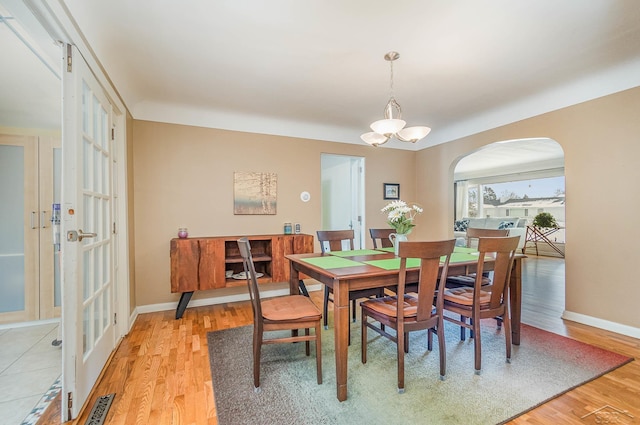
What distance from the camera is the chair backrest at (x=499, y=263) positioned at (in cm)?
194

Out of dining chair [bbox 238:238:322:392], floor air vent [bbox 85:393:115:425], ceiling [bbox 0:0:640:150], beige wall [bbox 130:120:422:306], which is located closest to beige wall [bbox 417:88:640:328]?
ceiling [bbox 0:0:640:150]

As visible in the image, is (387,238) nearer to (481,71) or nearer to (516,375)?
(516,375)

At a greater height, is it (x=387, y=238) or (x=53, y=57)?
(x=53, y=57)

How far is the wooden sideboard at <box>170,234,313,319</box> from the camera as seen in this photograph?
3076mm

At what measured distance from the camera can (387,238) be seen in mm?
3283

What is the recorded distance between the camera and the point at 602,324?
9.06 feet

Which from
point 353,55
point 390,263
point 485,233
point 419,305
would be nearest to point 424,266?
point 419,305

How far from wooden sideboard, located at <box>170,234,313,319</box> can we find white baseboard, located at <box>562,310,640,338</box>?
2983mm

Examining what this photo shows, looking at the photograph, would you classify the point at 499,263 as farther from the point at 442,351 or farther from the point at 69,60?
the point at 69,60

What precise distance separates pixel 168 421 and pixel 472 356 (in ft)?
6.97

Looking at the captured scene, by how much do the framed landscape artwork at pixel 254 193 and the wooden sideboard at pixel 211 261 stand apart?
0.48m

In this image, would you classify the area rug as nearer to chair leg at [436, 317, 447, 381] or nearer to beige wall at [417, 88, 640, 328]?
chair leg at [436, 317, 447, 381]

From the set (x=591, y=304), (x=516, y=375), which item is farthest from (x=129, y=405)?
(x=591, y=304)

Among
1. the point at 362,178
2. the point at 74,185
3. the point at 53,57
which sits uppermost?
the point at 53,57
